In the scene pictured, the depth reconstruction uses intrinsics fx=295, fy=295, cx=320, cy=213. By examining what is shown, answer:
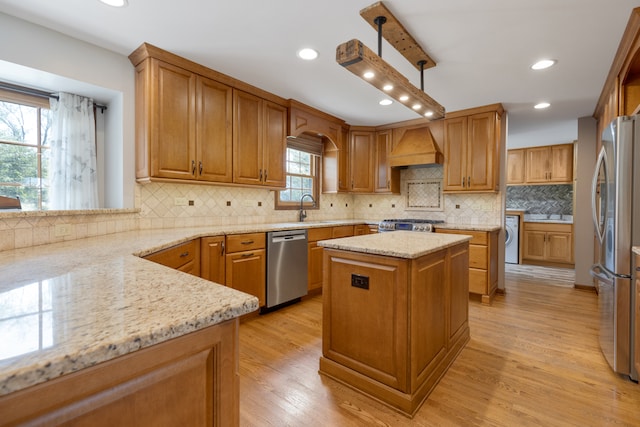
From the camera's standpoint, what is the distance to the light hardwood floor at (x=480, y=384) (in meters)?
1.59

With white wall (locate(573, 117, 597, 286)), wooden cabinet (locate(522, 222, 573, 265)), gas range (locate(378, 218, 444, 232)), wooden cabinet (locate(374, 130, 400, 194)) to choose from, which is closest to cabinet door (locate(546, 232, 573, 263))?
wooden cabinet (locate(522, 222, 573, 265))

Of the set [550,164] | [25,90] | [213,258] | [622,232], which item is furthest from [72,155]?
[550,164]

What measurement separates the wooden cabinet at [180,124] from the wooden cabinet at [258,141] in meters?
0.12

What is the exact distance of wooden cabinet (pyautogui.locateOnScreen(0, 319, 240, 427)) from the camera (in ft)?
1.51

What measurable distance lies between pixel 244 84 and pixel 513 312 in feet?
12.2

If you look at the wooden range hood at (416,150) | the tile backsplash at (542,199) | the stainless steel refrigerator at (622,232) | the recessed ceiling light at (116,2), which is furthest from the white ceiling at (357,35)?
the tile backsplash at (542,199)

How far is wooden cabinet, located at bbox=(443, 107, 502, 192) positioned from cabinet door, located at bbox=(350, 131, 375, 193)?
3.67 ft

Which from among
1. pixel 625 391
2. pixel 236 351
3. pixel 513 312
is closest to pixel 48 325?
pixel 236 351

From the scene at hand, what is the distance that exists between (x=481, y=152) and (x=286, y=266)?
2787mm

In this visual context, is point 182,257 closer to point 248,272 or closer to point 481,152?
point 248,272

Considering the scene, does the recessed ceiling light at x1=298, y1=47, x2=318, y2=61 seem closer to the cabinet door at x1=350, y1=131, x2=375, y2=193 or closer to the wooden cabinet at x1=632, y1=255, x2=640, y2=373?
the cabinet door at x1=350, y1=131, x2=375, y2=193

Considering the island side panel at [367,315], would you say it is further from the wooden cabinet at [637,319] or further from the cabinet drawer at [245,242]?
the wooden cabinet at [637,319]

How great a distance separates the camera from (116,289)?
0.84m

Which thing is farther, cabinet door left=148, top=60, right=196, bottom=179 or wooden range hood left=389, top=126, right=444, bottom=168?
wooden range hood left=389, top=126, right=444, bottom=168
